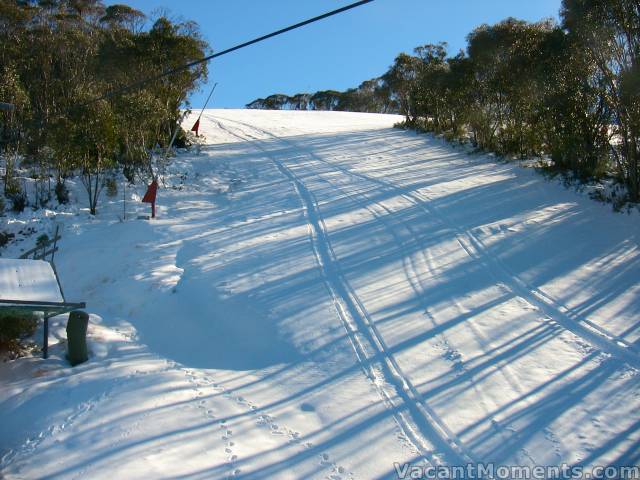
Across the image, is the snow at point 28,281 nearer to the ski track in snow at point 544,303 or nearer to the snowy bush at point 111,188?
the ski track in snow at point 544,303

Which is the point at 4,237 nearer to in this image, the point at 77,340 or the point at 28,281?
the point at 28,281

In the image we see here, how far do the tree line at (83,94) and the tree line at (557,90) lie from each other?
38.3 ft

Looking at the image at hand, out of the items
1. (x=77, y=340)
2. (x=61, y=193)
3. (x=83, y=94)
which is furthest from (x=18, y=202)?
(x=77, y=340)

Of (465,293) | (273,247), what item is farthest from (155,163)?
(465,293)

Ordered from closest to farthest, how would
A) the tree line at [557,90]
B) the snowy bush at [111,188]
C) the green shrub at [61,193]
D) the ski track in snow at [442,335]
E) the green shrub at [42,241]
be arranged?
the ski track in snow at [442,335] → the green shrub at [42,241] → the tree line at [557,90] → the green shrub at [61,193] → the snowy bush at [111,188]

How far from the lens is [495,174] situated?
1608 centimetres

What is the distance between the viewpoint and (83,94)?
13016mm

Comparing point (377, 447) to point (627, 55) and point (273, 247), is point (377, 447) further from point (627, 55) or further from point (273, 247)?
point (627, 55)

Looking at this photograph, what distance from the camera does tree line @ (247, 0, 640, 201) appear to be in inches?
454

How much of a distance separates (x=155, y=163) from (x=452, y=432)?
50.4ft

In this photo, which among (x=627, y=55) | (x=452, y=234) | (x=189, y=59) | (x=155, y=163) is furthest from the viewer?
(x=189, y=59)

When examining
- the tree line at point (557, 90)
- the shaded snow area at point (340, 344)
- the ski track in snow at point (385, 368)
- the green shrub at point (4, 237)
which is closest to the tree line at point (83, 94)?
the green shrub at point (4, 237)

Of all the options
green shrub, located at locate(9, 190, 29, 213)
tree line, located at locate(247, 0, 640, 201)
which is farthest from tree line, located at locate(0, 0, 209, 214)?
tree line, located at locate(247, 0, 640, 201)

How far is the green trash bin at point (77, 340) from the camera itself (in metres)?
6.11
